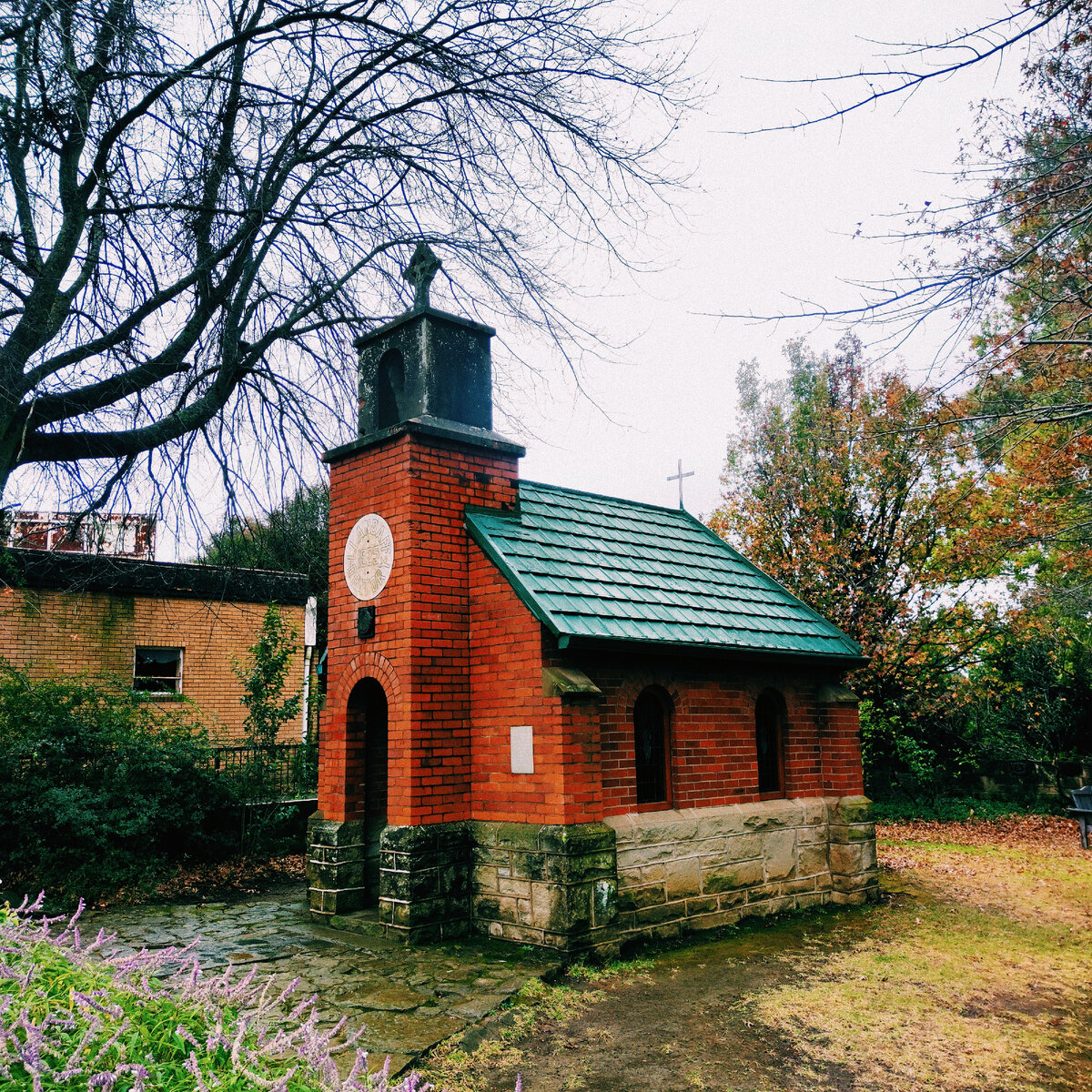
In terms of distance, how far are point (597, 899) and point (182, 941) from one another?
147 inches

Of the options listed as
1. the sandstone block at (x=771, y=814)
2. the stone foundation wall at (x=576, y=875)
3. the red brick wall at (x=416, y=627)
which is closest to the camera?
the stone foundation wall at (x=576, y=875)

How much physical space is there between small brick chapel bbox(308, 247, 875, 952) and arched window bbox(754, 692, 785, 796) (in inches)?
1.1

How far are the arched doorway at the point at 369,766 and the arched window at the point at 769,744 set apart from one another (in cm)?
435

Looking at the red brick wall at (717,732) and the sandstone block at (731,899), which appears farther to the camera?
the sandstone block at (731,899)

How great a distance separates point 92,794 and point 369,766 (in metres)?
3.70

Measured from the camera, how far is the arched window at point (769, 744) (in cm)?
996

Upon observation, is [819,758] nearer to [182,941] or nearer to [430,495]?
[430,495]

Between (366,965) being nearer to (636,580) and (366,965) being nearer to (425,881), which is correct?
(425,881)

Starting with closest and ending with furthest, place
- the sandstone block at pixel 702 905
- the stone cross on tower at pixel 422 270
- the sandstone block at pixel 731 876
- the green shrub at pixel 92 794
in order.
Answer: the sandstone block at pixel 702 905, the sandstone block at pixel 731 876, the stone cross on tower at pixel 422 270, the green shrub at pixel 92 794

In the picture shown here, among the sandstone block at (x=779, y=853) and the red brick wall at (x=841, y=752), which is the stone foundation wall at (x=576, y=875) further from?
the red brick wall at (x=841, y=752)

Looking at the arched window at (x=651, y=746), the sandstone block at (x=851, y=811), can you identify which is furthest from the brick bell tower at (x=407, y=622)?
the sandstone block at (x=851, y=811)

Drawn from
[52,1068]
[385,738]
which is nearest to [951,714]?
[385,738]

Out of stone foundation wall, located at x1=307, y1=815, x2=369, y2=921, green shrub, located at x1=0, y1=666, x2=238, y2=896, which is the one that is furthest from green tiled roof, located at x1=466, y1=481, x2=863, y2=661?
green shrub, located at x1=0, y1=666, x2=238, y2=896

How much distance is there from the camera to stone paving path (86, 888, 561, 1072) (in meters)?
5.60
